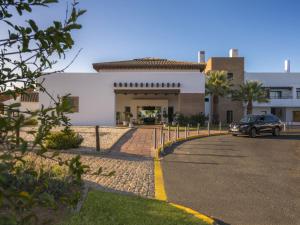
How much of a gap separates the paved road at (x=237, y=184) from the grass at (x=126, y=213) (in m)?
0.94

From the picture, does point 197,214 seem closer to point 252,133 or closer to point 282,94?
point 252,133

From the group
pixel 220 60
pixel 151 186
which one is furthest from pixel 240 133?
pixel 220 60

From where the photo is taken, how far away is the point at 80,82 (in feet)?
109

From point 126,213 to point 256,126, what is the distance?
2166 centimetres

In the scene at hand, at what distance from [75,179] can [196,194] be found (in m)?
6.89

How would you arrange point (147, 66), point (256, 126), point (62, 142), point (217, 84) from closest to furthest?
point (62, 142) < point (256, 126) < point (217, 84) < point (147, 66)

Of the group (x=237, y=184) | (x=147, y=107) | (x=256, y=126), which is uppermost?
(x=147, y=107)

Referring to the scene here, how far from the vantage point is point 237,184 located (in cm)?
990

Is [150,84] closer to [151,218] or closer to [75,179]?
[151,218]

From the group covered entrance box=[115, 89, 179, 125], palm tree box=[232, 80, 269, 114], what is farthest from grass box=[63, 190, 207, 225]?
palm tree box=[232, 80, 269, 114]

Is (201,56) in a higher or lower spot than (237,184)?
higher

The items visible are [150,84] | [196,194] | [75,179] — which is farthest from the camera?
[150,84]

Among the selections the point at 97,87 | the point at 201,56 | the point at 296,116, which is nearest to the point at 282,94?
the point at 296,116

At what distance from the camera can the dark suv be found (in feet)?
84.9
